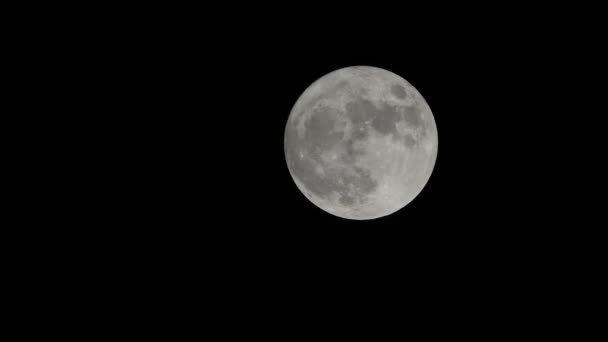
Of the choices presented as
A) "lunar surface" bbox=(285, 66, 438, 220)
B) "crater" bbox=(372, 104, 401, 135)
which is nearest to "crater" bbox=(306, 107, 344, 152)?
"lunar surface" bbox=(285, 66, 438, 220)

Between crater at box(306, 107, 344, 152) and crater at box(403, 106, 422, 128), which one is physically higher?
crater at box(403, 106, 422, 128)

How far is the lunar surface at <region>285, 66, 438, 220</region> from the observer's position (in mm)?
4449

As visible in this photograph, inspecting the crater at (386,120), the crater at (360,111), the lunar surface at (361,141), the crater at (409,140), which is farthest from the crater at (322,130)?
the crater at (409,140)

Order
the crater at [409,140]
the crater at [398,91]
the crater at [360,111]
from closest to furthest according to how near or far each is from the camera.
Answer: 1. the crater at [360,111]
2. the crater at [409,140]
3. the crater at [398,91]

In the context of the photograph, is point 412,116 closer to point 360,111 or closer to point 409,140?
point 409,140

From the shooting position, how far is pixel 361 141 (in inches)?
A: 173

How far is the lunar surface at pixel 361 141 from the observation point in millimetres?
4449

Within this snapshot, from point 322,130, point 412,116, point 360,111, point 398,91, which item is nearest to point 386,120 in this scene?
point 360,111

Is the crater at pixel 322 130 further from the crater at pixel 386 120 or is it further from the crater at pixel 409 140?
the crater at pixel 409 140

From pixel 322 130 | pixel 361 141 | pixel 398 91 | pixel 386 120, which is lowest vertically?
pixel 361 141

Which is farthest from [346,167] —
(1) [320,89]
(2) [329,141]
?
(1) [320,89]

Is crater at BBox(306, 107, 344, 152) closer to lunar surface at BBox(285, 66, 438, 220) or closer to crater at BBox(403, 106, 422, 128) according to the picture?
lunar surface at BBox(285, 66, 438, 220)

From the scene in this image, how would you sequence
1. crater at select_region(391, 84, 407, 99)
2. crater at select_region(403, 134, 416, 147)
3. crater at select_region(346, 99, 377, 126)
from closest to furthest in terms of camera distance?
crater at select_region(346, 99, 377, 126), crater at select_region(403, 134, 416, 147), crater at select_region(391, 84, 407, 99)

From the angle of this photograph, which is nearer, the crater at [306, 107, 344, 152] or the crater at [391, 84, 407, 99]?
the crater at [306, 107, 344, 152]
